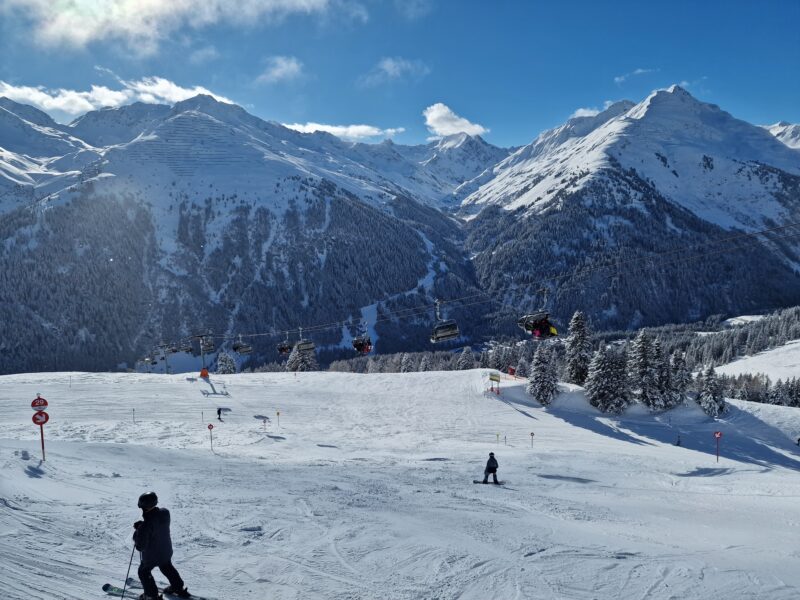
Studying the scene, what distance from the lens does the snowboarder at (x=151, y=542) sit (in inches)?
291

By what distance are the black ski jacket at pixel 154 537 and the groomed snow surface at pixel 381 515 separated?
124 centimetres

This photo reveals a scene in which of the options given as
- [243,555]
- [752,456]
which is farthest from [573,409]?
[243,555]

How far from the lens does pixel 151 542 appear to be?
746 cm

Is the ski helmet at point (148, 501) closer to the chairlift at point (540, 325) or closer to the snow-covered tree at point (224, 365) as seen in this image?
the chairlift at point (540, 325)

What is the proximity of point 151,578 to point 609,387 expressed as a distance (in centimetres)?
4722

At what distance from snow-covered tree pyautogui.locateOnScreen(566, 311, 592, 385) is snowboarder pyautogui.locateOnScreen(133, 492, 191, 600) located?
5279 centimetres

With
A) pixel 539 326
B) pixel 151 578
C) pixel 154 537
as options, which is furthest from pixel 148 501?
pixel 539 326

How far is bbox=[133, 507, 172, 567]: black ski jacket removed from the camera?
7395mm

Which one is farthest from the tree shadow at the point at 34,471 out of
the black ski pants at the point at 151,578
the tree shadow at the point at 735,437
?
the tree shadow at the point at 735,437

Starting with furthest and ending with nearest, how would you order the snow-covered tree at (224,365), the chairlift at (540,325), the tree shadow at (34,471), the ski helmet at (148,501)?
the snow-covered tree at (224,365) → the chairlift at (540,325) → the tree shadow at (34,471) → the ski helmet at (148,501)

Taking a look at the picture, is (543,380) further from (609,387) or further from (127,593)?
(127,593)

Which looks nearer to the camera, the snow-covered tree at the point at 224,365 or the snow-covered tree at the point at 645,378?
the snow-covered tree at the point at 645,378

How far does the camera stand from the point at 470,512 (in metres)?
13.6

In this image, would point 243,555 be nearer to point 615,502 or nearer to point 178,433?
point 615,502
